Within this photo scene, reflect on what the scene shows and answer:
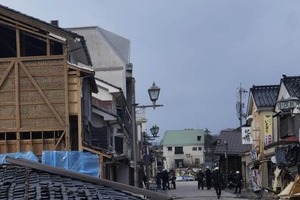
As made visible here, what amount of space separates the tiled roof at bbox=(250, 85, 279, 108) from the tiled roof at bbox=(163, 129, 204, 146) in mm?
76631

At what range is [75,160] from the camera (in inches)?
865

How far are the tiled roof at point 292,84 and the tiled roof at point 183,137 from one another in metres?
85.4

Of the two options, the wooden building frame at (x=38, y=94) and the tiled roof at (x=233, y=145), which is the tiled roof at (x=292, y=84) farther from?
the tiled roof at (x=233, y=145)

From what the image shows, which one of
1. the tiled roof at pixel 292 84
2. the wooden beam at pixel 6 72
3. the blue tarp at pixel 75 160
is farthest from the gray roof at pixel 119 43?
the blue tarp at pixel 75 160

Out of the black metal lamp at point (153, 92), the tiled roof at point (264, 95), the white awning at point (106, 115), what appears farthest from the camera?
the tiled roof at point (264, 95)

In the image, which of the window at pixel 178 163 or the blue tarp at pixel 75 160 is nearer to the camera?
the blue tarp at pixel 75 160

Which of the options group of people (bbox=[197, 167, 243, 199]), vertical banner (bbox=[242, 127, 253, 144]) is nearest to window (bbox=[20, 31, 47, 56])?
group of people (bbox=[197, 167, 243, 199])

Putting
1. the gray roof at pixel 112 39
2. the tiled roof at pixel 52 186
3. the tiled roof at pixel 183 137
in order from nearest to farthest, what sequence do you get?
the tiled roof at pixel 52 186 → the gray roof at pixel 112 39 → the tiled roof at pixel 183 137

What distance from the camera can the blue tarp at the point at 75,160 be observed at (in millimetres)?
21281

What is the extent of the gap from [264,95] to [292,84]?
924 centimetres

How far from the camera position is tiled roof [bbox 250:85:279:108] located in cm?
4209

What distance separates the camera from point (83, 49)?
27062mm

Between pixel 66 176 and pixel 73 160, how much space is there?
18.2 metres

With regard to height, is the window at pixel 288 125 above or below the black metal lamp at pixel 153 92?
below
